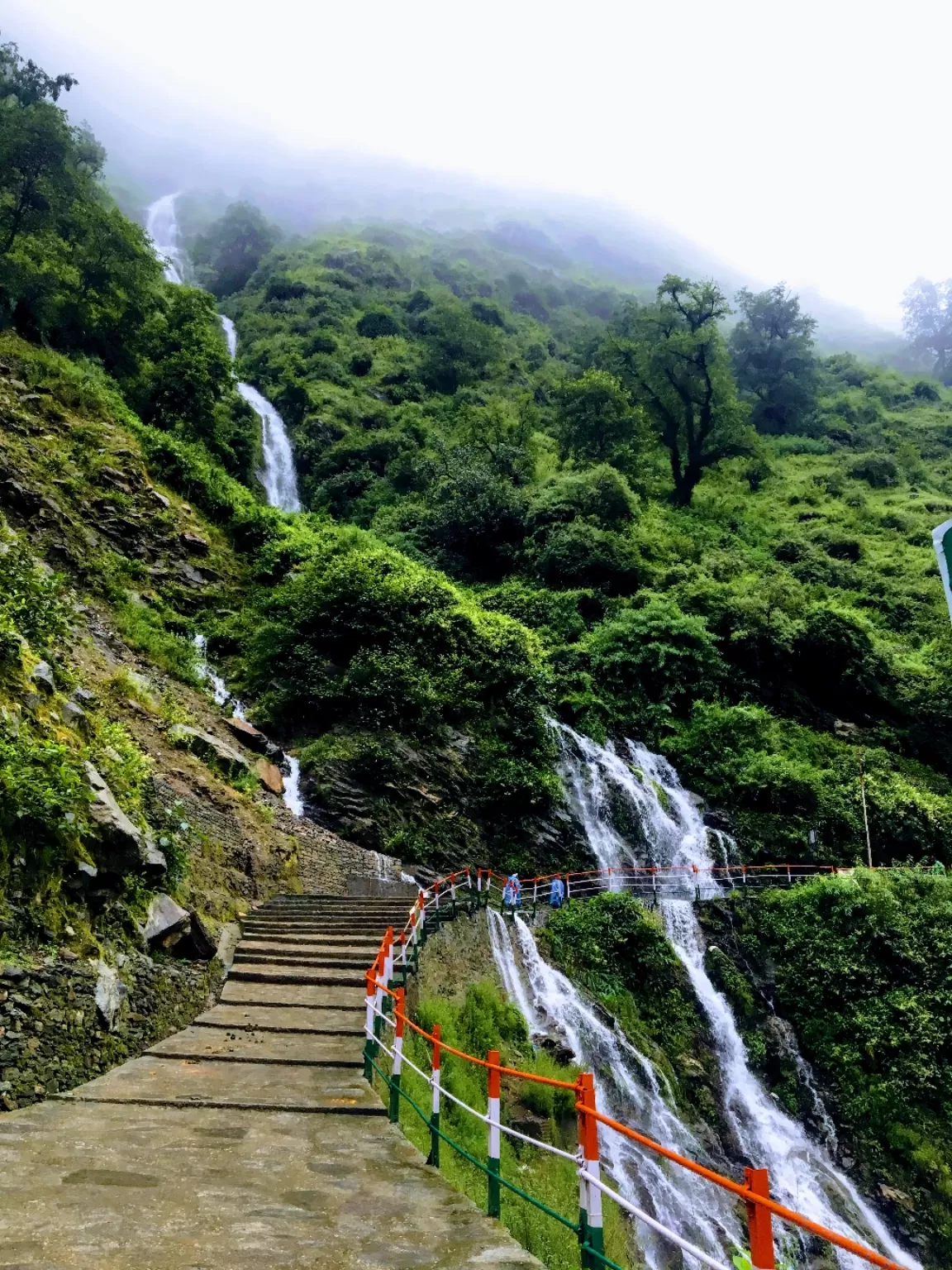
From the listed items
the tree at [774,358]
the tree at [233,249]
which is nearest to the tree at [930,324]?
the tree at [774,358]

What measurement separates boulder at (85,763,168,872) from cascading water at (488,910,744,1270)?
645 cm

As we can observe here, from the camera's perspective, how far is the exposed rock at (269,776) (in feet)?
45.8

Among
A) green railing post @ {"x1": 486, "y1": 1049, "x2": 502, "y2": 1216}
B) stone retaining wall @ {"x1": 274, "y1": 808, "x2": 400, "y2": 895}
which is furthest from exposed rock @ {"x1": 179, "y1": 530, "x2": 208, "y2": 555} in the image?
green railing post @ {"x1": 486, "y1": 1049, "x2": 502, "y2": 1216}

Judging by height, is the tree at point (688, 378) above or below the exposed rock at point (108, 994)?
above

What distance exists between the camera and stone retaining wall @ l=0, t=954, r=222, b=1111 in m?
5.59

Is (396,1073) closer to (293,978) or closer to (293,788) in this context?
(293,978)

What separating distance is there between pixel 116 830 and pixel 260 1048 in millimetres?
2539

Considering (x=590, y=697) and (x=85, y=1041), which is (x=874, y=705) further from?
(x=85, y=1041)

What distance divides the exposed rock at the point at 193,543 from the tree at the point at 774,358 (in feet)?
125

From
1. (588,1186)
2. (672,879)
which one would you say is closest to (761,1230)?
(588,1186)

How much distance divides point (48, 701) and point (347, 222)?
9598cm

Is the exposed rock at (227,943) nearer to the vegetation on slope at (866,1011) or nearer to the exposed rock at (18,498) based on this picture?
the vegetation on slope at (866,1011)

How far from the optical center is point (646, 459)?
34438 mm

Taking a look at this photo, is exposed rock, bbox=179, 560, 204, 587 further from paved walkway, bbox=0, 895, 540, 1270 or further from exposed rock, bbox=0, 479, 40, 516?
paved walkway, bbox=0, 895, 540, 1270
